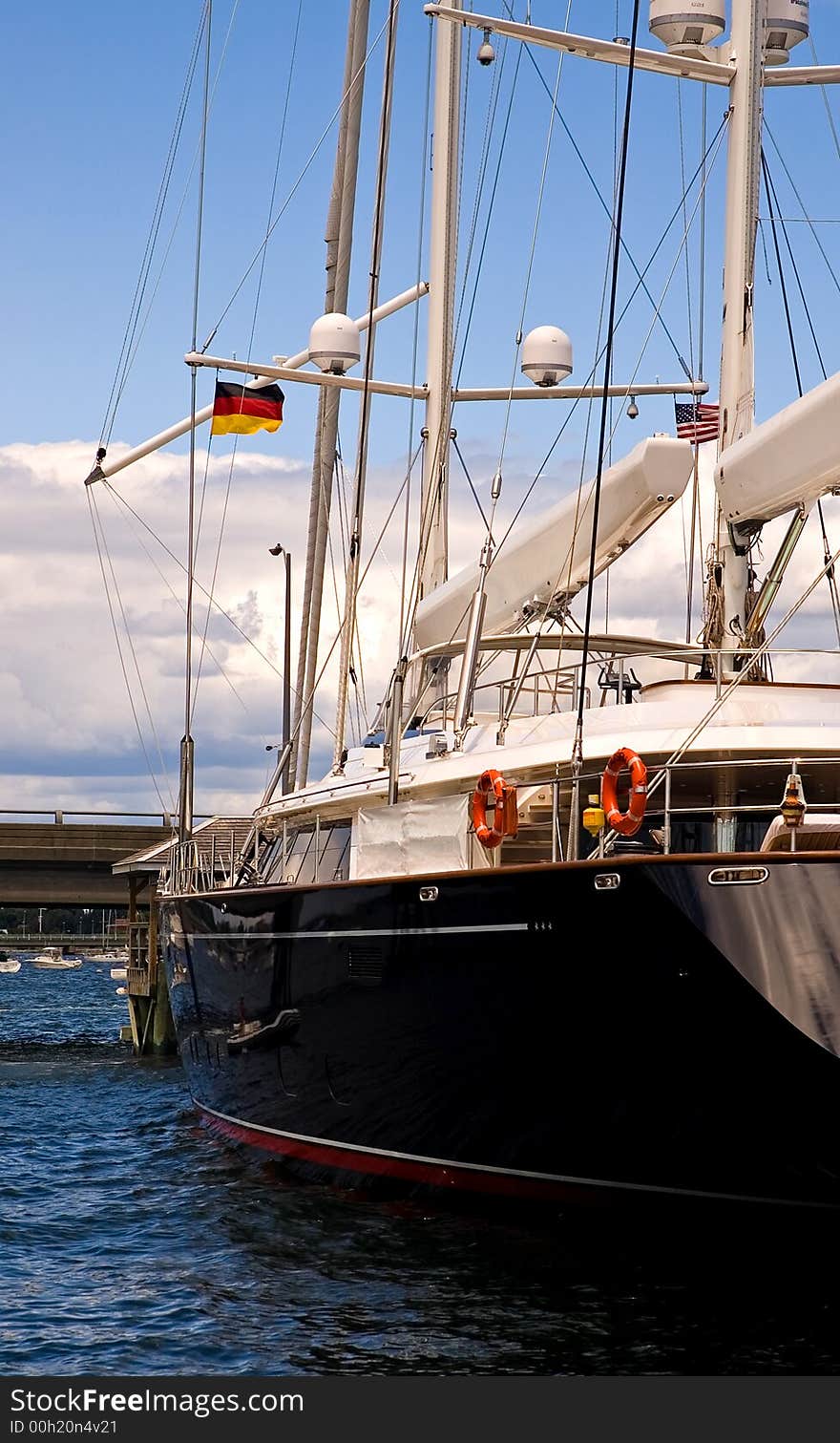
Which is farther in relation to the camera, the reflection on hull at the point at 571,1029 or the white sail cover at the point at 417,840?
the white sail cover at the point at 417,840

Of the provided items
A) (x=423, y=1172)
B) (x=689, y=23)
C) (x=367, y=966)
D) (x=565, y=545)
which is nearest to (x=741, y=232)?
(x=689, y=23)

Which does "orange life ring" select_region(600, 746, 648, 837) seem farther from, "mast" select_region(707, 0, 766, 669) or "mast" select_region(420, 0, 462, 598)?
"mast" select_region(420, 0, 462, 598)

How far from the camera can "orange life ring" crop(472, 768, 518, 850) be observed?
44.7ft

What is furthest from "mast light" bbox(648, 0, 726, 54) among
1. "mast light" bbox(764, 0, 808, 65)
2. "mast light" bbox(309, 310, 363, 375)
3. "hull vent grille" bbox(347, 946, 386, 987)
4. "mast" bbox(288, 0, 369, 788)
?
"hull vent grille" bbox(347, 946, 386, 987)

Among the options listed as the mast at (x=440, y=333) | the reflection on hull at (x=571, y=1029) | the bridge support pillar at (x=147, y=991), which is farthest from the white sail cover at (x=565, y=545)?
the bridge support pillar at (x=147, y=991)

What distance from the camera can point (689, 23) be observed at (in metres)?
18.2

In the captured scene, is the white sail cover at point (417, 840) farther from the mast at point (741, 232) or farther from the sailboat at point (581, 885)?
the mast at point (741, 232)

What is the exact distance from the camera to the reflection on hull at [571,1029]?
38.6 ft

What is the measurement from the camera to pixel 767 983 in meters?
11.7

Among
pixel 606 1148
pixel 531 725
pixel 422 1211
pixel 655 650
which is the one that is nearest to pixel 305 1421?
pixel 606 1148

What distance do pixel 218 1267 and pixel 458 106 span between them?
15.8 metres

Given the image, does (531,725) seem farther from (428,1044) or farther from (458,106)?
(458,106)

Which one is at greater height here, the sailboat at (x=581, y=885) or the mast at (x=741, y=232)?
the mast at (x=741, y=232)

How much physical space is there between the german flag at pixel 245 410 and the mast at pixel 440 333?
2.18 metres
